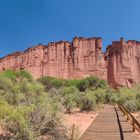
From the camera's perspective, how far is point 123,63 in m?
63.4

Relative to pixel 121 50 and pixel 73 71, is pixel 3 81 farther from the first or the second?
pixel 121 50

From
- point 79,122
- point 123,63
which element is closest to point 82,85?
point 123,63

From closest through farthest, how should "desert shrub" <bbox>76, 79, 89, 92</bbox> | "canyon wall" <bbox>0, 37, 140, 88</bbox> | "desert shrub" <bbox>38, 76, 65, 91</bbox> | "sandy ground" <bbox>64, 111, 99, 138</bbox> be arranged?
"sandy ground" <bbox>64, 111, 99, 138</bbox>, "desert shrub" <bbox>38, 76, 65, 91</bbox>, "desert shrub" <bbox>76, 79, 89, 92</bbox>, "canyon wall" <bbox>0, 37, 140, 88</bbox>

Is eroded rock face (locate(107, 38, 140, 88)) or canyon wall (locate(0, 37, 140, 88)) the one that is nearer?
eroded rock face (locate(107, 38, 140, 88))

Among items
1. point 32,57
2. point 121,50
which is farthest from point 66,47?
point 121,50

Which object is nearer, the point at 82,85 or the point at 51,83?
the point at 51,83

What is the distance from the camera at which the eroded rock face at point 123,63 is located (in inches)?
2414

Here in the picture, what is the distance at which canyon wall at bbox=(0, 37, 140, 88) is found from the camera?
62500 mm

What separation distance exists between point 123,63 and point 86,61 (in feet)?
28.6

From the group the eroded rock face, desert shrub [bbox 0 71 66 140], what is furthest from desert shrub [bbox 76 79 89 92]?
desert shrub [bbox 0 71 66 140]

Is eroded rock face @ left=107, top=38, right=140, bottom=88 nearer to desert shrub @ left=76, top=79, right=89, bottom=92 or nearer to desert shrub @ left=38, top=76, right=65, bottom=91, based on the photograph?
desert shrub @ left=76, top=79, right=89, bottom=92

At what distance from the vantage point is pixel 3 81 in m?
17.4

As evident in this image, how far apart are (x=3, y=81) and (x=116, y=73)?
4750cm

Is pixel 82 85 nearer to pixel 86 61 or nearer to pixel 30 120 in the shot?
pixel 86 61
